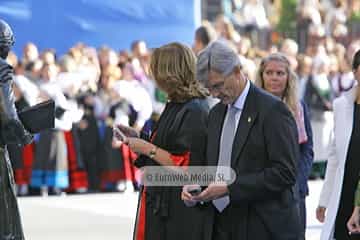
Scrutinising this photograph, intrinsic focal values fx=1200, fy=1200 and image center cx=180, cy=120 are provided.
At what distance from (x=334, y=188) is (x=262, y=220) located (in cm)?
161

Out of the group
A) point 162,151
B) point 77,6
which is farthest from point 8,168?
point 77,6

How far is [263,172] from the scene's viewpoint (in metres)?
5.91

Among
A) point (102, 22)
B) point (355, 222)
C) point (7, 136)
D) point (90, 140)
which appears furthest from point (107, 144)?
point (355, 222)

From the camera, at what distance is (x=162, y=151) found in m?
6.89

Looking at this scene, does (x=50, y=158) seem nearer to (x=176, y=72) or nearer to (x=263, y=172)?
(x=176, y=72)

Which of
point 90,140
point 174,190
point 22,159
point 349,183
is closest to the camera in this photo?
point 174,190

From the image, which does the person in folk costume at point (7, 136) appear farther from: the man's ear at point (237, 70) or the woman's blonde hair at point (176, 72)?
the man's ear at point (237, 70)

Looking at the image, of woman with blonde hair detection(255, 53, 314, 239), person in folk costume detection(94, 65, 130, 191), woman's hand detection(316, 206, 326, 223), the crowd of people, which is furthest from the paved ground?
woman's hand detection(316, 206, 326, 223)

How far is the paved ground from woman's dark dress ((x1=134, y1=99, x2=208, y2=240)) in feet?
15.2

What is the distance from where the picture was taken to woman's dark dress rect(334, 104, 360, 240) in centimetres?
738

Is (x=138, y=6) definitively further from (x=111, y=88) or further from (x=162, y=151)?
(x=162, y=151)

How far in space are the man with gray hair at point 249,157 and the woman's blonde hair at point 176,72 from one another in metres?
0.86

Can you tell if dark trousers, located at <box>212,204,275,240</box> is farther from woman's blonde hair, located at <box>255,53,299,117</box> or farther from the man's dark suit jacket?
woman's blonde hair, located at <box>255,53,299,117</box>

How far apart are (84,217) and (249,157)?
8014 mm
